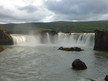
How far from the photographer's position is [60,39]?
257 feet

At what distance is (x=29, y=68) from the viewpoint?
28.8m

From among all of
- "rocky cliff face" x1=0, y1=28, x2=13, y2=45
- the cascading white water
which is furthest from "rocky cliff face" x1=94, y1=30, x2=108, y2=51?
"rocky cliff face" x1=0, y1=28, x2=13, y2=45

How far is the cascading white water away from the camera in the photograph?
67.8 metres

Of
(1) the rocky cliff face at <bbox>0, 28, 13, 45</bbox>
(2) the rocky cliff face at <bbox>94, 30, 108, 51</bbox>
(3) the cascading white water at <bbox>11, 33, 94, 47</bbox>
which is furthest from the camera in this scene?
(1) the rocky cliff face at <bbox>0, 28, 13, 45</bbox>

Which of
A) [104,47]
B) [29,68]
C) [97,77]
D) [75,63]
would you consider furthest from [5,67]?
[104,47]

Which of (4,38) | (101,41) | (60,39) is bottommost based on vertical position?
(60,39)

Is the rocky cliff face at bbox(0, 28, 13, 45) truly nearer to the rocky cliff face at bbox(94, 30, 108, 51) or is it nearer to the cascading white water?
the cascading white water

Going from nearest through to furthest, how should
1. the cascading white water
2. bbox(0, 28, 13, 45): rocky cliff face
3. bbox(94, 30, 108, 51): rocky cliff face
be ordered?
bbox(94, 30, 108, 51): rocky cliff face → the cascading white water → bbox(0, 28, 13, 45): rocky cliff face

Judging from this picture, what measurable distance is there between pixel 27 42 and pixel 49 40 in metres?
7.61

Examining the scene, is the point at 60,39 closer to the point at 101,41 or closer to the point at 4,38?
the point at 4,38

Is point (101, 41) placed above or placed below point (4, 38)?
above

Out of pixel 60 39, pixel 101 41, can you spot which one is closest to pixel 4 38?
pixel 60 39

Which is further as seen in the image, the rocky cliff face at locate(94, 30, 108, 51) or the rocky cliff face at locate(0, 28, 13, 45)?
the rocky cliff face at locate(0, 28, 13, 45)

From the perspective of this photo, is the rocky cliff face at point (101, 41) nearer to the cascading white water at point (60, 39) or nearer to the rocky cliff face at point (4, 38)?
the cascading white water at point (60, 39)
